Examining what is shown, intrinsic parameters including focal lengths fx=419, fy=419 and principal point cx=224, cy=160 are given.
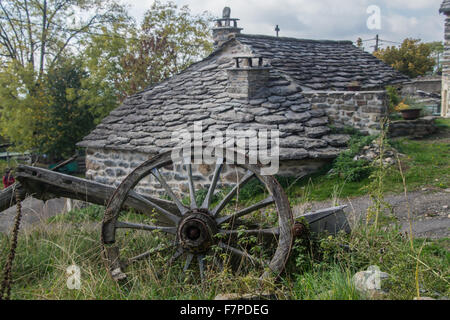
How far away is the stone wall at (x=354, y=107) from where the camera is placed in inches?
344

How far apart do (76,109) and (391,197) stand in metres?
13.3

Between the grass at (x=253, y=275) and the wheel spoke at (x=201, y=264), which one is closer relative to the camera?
the grass at (x=253, y=275)

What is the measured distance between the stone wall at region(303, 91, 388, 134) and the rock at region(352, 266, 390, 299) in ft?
20.2

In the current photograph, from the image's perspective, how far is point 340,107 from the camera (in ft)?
30.1

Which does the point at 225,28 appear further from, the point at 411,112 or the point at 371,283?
the point at 371,283

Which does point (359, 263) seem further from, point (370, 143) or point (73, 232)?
point (370, 143)

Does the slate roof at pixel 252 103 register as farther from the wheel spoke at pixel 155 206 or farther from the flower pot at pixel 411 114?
the wheel spoke at pixel 155 206

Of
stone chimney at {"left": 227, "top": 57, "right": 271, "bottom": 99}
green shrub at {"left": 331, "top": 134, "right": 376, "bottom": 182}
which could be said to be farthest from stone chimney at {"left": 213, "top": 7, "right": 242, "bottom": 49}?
green shrub at {"left": 331, "top": 134, "right": 376, "bottom": 182}

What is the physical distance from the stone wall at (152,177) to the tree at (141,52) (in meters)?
6.54

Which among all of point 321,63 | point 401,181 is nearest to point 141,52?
point 321,63

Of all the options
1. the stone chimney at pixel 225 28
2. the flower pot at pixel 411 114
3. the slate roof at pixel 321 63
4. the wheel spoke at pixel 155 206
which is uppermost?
the stone chimney at pixel 225 28

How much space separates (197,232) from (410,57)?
24.8 m

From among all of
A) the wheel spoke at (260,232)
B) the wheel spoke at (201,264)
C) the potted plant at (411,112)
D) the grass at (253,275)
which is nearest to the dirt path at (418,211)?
the grass at (253,275)

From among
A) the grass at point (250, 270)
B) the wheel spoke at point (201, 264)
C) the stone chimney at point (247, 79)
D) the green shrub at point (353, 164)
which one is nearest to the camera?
the grass at point (250, 270)
